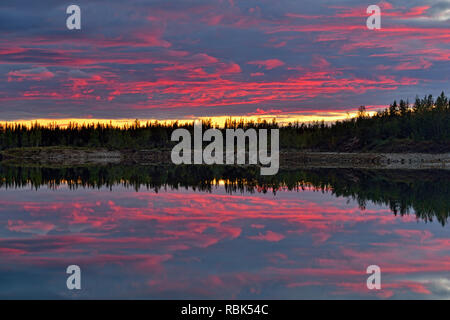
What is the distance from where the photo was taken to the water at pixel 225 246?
602 inches

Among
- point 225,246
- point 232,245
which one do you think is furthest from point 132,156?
point 225,246

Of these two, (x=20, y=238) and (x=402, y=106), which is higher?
(x=402, y=106)

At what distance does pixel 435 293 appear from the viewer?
48.5 ft

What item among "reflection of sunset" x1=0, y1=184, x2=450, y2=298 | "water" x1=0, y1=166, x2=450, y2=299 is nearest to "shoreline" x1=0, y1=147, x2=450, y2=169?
"water" x1=0, y1=166, x2=450, y2=299

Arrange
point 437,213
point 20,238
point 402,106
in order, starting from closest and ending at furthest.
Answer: point 20,238, point 437,213, point 402,106

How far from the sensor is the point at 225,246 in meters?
20.8

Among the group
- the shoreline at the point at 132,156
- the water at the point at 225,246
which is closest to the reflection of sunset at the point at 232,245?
the water at the point at 225,246

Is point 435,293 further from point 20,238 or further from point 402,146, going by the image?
point 402,146

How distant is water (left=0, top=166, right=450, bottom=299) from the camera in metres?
15.3

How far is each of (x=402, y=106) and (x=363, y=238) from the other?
17220cm

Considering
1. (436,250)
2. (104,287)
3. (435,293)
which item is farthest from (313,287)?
(436,250)

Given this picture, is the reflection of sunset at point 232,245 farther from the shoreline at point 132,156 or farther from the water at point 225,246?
the shoreline at point 132,156

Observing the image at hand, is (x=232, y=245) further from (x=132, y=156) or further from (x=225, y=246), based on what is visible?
(x=132, y=156)
